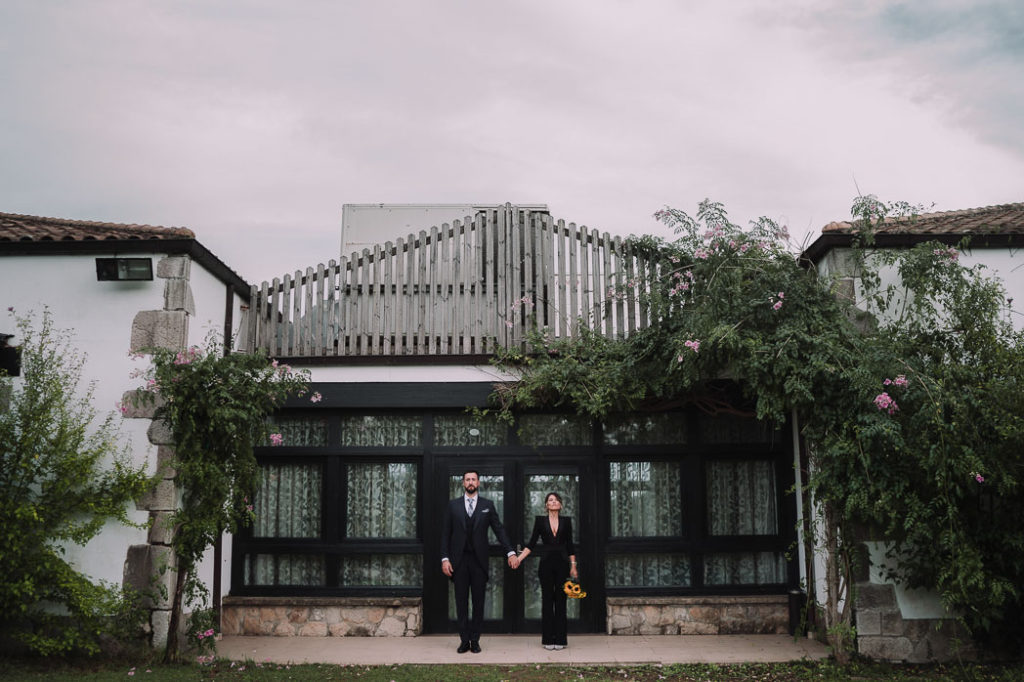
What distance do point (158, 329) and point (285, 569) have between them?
2.92 m

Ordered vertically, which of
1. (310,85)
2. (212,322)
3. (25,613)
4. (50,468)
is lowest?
(25,613)

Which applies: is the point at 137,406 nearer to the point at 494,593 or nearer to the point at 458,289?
the point at 458,289

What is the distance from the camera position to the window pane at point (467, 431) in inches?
326

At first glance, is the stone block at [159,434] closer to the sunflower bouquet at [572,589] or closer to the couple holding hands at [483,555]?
the couple holding hands at [483,555]

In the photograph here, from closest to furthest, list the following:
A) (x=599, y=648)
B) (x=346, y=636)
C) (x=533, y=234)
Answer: (x=599, y=648) < (x=346, y=636) < (x=533, y=234)

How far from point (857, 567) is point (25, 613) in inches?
274

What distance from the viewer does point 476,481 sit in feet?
24.1

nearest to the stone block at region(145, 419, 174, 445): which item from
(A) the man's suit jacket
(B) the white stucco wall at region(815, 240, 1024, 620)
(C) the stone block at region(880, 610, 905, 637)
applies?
(A) the man's suit jacket

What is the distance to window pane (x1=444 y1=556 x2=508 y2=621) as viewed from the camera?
8.05 m

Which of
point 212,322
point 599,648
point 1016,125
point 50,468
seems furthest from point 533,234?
point 1016,125

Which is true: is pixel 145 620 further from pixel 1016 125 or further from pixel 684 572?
pixel 1016 125

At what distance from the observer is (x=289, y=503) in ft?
27.2

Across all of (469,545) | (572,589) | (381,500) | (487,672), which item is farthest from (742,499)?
(381,500)

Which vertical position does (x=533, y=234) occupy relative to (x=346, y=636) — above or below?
above
